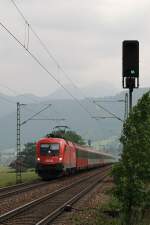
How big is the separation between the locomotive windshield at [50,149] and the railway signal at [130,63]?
27944 millimetres

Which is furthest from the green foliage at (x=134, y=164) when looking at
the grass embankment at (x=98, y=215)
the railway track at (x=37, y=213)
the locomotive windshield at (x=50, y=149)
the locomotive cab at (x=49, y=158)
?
the locomotive windshield at (x=50, y=149)

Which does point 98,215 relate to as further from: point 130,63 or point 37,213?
point 130,63

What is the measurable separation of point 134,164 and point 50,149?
108 ft

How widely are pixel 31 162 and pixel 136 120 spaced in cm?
13954

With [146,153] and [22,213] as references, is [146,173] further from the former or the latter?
[22,213]

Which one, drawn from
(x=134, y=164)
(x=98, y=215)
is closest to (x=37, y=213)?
(x=98, y=215)

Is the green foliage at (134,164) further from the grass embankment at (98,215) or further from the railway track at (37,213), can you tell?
the railway track at (37,213)

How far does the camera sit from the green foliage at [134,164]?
663 inches

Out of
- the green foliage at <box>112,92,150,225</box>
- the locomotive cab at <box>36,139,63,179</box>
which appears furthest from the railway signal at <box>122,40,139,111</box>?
the locomotive cab at <box>36,139,63,179</box>

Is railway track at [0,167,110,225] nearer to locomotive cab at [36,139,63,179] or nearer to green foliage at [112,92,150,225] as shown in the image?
green foliage at [112,92,150,225]

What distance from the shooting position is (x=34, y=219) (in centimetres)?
1950

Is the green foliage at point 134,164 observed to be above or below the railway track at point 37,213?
above

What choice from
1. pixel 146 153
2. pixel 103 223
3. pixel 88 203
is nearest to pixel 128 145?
pixel 146 153

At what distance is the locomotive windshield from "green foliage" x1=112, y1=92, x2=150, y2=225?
31827mm
